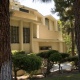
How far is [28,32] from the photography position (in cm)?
2544

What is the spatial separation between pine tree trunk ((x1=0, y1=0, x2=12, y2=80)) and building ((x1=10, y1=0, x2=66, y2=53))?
1287 centimetres

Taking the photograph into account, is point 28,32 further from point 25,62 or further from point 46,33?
point 25,62

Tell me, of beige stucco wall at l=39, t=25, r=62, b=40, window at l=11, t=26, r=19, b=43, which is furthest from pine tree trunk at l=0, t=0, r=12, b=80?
beige stucco wall at l=39, t=25, r=62, b=40

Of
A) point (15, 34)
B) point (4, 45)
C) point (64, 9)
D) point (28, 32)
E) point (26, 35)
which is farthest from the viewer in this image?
point (28, 32)

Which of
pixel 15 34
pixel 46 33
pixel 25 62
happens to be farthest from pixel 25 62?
pixel 46 33

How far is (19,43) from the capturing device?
24031 mm

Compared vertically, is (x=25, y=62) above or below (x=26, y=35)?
below

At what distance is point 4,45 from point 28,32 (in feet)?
60.7

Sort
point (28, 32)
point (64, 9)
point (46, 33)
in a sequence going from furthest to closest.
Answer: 1. point (46, 33)
2. point (28, 32)
3. point (64, 9)

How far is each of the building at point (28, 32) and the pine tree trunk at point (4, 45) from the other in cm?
1287

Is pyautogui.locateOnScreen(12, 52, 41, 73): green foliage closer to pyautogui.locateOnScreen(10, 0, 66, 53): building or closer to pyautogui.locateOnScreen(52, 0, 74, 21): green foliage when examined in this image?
pyautogui.locateOnScreen(52, 0, 74, 21): green foliage

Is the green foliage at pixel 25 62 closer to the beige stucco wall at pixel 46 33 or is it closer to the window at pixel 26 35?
the window at pixel 26 35

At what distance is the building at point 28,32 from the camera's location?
23609mm

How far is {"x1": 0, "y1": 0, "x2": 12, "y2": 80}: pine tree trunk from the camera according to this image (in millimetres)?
6871
